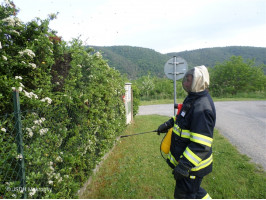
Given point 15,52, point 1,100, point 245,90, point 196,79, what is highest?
point 15,52

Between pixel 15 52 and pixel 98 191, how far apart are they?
9.48 ft

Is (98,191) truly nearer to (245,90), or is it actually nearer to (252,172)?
(252,172)

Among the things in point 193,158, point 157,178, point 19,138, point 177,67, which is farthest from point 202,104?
point 177,67

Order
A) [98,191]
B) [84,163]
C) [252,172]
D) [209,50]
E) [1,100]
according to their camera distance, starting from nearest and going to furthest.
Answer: [1,100], [84,163], [98,191], [252,172], [209,50]

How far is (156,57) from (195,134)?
84.1 meters

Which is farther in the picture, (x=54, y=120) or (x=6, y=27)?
(x=54, y=120)

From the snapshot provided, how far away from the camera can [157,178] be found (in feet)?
13.0

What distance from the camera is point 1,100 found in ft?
6.23

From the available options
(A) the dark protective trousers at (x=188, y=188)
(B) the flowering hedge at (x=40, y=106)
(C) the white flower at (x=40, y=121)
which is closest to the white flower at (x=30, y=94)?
(B) the flowering hedge at (x=40, y=106)

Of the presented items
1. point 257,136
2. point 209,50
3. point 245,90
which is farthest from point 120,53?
point 257,136

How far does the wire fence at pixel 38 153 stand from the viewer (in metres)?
1.77

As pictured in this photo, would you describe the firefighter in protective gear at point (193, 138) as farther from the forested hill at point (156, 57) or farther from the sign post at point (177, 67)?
the forested hill at point (156, 57)

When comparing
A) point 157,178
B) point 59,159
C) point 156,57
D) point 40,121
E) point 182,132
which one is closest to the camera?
point 40,121

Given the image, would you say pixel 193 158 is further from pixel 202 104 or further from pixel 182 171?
pixel 202 104
